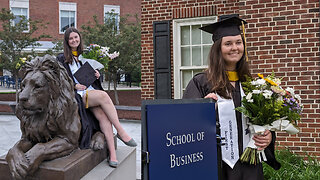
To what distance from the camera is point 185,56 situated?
23.0 feet

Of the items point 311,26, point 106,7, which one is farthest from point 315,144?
point 106,7

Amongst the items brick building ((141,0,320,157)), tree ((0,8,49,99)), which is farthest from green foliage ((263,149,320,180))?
tree ((0,8,49,99))

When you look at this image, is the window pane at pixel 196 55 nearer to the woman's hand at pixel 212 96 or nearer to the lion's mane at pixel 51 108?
the lion's mane at pixel 51 108

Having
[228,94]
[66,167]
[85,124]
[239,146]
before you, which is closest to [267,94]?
[228,94]

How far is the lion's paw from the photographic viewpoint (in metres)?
3.20

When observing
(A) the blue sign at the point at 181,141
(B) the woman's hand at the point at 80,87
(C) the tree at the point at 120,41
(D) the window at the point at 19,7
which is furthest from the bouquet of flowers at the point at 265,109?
(D) the window at the point at 19,7

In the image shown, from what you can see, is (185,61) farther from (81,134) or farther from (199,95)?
(199,95)

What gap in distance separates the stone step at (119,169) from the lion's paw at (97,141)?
0.20 m

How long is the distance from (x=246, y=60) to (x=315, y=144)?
11.4ft

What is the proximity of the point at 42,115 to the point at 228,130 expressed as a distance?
1.54 metres

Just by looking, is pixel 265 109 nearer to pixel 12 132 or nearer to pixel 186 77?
pixel 186 77

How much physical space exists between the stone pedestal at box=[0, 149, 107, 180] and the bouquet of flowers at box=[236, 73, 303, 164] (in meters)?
1.41

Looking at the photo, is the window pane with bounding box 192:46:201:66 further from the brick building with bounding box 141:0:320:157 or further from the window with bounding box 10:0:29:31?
the window with bounding box 10:0:29:31

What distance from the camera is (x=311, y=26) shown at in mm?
4980
